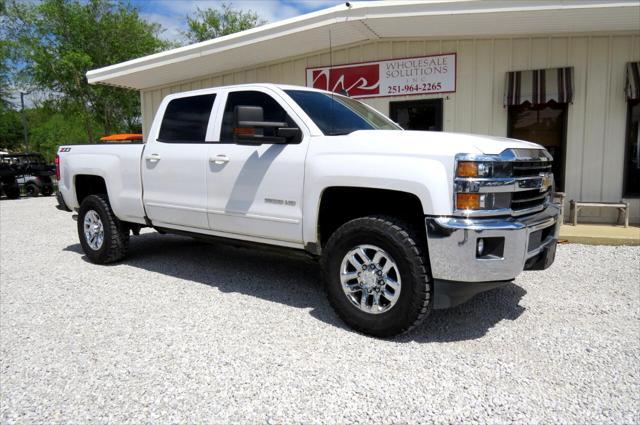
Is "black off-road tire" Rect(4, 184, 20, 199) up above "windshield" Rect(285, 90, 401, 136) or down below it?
below

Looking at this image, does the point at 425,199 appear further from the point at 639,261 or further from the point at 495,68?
the point at 495,68

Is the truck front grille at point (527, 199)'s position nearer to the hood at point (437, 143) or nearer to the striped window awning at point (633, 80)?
the hood at point (437, 143)

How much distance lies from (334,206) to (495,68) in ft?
20.4

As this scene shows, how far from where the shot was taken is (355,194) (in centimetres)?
385

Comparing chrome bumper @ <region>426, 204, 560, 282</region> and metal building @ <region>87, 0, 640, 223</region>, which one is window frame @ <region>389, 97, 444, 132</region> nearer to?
metal building @ <region>87, 0, 640, 223</region>

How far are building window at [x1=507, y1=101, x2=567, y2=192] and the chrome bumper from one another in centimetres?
624

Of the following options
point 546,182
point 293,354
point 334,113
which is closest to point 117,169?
point 334,113

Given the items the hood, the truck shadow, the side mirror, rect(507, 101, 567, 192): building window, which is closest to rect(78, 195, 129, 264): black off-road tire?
the truck shadow

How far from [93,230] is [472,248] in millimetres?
4840

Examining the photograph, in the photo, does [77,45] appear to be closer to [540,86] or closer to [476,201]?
[540,86]

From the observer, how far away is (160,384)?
2.87 metres

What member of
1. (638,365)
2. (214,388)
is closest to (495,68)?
(638,365)

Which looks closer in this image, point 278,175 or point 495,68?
point 278,175

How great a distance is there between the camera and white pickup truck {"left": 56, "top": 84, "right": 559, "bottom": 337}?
10.3ft
